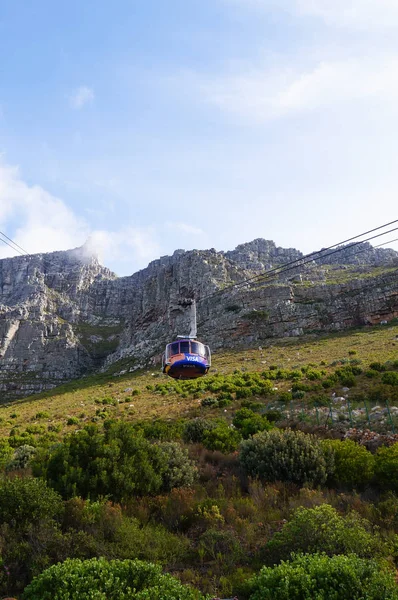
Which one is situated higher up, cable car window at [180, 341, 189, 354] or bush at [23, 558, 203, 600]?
cable car window at [180, 341, 189, 354]

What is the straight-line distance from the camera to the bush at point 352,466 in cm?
991

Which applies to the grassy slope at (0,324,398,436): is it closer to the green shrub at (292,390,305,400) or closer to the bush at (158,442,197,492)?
the green shrub at (292,390,305,400)

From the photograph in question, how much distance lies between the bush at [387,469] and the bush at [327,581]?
14.8ft

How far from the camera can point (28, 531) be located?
23.9 feet

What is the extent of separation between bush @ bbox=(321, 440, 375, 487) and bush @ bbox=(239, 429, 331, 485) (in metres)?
0.34

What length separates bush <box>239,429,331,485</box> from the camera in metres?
10.4

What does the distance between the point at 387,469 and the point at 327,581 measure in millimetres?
5591

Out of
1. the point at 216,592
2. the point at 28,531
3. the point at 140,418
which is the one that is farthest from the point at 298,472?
the point at 140,418

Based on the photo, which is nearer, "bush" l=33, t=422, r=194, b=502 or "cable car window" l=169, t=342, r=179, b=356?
"bush" l=33, t=422, r=194, b=502

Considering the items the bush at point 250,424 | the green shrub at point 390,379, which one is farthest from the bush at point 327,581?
the green shrub at point 390,379

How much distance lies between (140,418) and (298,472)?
16.7m

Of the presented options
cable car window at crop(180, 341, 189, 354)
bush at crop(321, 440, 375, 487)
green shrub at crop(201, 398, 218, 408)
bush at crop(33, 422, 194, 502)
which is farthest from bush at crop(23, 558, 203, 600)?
green shrub at crop(201, 398, 218, 408)

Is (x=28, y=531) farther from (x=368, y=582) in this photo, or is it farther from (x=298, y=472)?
(x=298, y=472)

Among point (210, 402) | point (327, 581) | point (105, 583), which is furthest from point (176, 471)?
point (210, 402)
